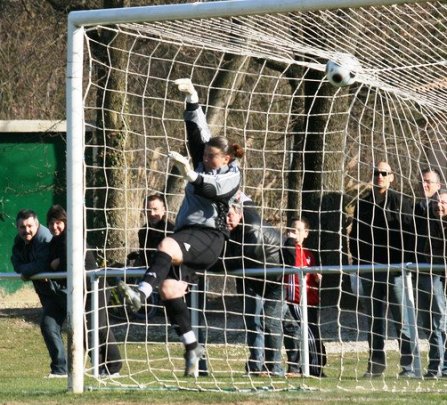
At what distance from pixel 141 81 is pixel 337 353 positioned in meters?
8.15

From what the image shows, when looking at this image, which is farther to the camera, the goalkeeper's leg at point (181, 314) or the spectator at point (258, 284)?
the spectator at point (258, 284)

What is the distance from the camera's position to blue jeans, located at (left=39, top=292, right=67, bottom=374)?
11.8m

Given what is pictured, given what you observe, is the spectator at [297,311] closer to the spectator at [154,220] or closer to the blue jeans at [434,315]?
the blue jeans at [434,315]

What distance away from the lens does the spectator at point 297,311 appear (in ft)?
37.0

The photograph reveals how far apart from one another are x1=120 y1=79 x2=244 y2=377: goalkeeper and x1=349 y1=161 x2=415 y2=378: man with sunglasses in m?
2.20

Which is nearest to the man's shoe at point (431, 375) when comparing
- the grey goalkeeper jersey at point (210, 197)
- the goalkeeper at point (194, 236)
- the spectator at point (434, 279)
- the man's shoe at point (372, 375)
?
the spectator at point (434, 279)

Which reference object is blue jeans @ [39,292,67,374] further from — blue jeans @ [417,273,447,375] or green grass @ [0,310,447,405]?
blue jeans @ [417,273,447,375]

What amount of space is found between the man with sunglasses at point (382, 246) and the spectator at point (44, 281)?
120 inches

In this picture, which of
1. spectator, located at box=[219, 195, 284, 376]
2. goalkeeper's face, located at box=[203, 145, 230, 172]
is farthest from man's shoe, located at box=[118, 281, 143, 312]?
spectator, located at box=[219, 195, 284, 376]

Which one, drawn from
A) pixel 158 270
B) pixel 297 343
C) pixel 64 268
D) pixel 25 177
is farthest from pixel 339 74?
pixel 25 177

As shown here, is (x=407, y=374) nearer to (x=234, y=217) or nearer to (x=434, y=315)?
(x=434, y=315)

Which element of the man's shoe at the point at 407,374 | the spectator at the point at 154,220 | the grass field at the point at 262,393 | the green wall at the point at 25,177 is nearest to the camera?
the grass field at the point at 262,393

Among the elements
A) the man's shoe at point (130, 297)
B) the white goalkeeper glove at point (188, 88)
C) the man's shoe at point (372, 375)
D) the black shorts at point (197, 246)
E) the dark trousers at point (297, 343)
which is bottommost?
the man's shoe at point (372, 375)

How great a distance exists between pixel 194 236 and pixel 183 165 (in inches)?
26.9
